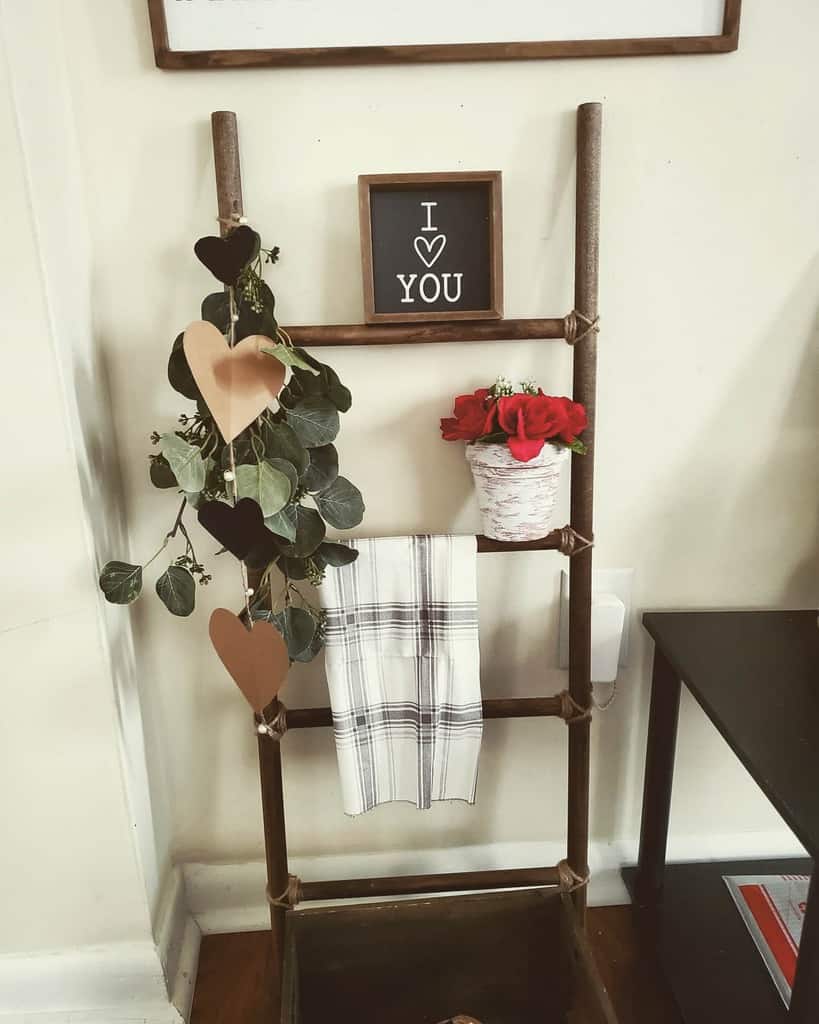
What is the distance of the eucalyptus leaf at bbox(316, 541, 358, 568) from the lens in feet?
2.93

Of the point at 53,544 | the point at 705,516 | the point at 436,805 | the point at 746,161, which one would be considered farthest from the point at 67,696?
the point at 746,161

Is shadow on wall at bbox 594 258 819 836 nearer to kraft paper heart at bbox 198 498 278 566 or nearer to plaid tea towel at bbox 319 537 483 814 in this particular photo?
plaid tea towel at bbox 319 537 483 814

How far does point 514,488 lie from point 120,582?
47 centimetres

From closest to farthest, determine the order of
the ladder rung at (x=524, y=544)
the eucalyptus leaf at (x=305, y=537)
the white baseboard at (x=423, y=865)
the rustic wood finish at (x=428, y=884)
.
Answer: the eucalyptus leaf at (x=305, y=537), the ladder rung at (x=524, y=544), the rustic wood finish at (x=428, y=884), the white baseboard at (x=423, y=865)

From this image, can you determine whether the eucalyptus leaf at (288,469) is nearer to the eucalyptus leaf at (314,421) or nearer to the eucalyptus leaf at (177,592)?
the eucalyptus leaf at (314,421)

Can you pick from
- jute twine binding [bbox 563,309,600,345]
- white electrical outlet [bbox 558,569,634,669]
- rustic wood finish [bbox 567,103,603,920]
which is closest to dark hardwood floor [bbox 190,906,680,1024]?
rustic wood finish [bbox 567,103,603,920]

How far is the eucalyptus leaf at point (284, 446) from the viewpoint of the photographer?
2.62 feet

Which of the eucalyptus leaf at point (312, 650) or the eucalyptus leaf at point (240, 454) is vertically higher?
Result: the eucalyptus leaf at point (240, 454)

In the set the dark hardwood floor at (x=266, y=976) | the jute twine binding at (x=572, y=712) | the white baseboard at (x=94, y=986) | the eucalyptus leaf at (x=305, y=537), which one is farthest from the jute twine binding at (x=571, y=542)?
the white baseboard at (x=94, y=986)

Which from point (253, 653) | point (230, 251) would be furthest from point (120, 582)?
point (230, 251)

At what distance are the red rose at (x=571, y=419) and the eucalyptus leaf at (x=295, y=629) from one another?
0.37 metres

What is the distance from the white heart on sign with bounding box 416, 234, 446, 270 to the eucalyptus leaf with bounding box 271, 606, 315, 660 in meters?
0.46

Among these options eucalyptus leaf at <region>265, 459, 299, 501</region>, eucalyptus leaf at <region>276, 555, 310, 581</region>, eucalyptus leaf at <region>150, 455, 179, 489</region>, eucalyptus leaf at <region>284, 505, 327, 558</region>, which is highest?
eucalyptus leaf at <region>265, 459, 299, 501</region>

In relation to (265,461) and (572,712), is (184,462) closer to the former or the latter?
(265,461)
